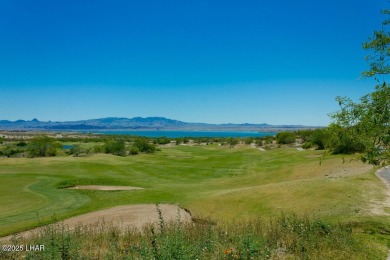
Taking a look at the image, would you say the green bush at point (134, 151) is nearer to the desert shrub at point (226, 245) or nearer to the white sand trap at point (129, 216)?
the white sand trap at point (129, 216)

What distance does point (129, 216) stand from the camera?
2470 cm

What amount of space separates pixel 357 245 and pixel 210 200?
15515 millimetres

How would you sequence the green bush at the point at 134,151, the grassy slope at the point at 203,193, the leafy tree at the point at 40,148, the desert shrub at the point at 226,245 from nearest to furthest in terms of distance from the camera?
the desert shrub at the point at 226,245
the grassy slope at the point at 203,193
the leafy tree at the point at 40,148
the green bush at the point at 134,151

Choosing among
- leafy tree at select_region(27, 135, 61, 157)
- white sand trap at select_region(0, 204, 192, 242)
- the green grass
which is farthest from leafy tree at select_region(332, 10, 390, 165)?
leafy tree at select_region(27, 135, 61, 157)

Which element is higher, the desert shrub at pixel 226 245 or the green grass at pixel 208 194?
the desert shrub at pixel 226 245

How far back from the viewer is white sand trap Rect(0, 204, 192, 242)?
75.6 feet

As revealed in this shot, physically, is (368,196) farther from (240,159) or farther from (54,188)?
(240,159)

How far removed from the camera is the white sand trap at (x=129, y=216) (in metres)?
23.0

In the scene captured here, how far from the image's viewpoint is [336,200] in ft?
74.6

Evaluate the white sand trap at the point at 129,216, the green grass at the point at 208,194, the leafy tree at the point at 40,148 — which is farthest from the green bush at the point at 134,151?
the white sand trap at the point at 129,216

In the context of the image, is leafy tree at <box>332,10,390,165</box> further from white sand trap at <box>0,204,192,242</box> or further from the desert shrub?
white sand trap at <box>0,204,192,242</box>

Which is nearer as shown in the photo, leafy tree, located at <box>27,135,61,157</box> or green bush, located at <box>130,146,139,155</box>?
leafy tree, located at <box>27,135,61,157</box>

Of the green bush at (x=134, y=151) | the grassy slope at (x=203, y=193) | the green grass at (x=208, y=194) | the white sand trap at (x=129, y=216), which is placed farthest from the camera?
the green bush at (x=134, y=151)

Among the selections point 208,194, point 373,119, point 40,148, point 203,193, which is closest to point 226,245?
point 373,119
